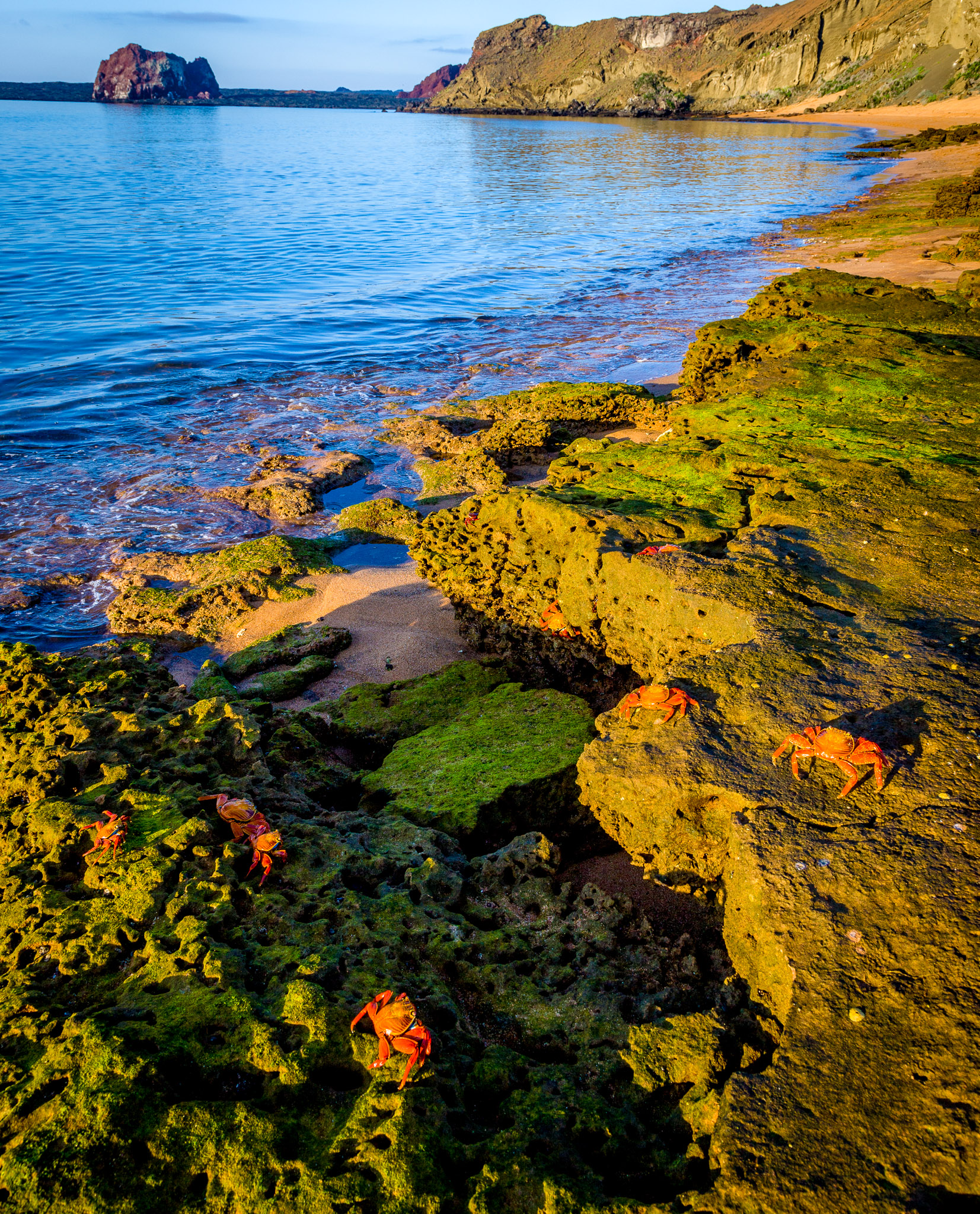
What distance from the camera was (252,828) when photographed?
3213mm

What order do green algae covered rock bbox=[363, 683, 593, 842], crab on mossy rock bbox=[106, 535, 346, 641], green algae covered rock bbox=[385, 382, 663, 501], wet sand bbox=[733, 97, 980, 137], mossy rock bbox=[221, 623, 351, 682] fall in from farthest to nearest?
wet sand bbox=[733, 97, 980, 137] < green algae covered rock bbox=[385, 382, 663, 501] < crab on mossy rock bbox=[106, 535, 346, 641] < mossy rock bbox=[221, 623, 351, 682] < green algae covered rock bbox=[363, 683, 593, 842]

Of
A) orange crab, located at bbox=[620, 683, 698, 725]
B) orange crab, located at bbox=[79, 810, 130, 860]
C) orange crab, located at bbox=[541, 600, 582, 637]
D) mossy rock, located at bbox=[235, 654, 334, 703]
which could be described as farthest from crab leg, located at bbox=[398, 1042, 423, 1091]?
mossy rock, located at bbox=[235, 654, 334, 703]

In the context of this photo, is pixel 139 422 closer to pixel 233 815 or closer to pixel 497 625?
pixel 497 625

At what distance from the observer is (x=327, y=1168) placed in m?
1.99

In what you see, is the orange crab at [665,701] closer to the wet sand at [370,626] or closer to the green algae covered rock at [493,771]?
the green algae covered rock at [493,771]

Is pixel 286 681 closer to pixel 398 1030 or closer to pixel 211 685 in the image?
pixel 211 685

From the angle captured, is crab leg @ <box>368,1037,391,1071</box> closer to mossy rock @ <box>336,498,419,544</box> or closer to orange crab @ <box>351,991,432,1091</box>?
orange crab @ <box>351,991,432,1091</box>

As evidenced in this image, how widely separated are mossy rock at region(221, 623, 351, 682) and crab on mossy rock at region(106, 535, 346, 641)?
28.9 inches

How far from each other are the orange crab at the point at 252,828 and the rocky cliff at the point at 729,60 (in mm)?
82269

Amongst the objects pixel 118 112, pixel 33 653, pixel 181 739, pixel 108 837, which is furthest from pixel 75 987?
pixel 118 112

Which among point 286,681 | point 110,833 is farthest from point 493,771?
point 286,681

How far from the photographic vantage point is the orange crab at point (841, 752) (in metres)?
2.91

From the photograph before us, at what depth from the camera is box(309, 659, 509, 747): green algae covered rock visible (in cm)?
486

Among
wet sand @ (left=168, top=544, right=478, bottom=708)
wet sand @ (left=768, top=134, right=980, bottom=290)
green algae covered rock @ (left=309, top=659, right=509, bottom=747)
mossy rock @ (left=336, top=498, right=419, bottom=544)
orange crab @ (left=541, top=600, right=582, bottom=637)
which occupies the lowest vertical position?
wet sand @ (left=168, top=544, right=478, bottom=708)
